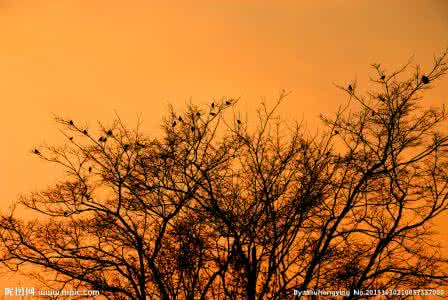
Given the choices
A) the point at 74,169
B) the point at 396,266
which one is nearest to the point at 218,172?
the point at 74,169

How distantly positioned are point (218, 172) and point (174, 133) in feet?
4.09

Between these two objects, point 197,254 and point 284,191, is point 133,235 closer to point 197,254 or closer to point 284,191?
point 197,254

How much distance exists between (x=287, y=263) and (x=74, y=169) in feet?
15.9

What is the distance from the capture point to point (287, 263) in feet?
36.6

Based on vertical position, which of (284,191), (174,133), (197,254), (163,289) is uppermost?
(174,133)

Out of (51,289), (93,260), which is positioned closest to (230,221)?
(93,260)

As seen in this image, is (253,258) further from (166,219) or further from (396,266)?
(396,266)

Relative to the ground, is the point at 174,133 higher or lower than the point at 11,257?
higher

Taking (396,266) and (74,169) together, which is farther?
(74,169)

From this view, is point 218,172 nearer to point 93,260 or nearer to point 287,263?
point 287,263

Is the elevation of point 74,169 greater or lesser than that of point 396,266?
greater

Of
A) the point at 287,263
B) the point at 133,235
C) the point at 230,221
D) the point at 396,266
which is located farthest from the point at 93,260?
the point at 396,266

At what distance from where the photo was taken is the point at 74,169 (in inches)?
459

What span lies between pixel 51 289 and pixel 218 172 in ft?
13.7
